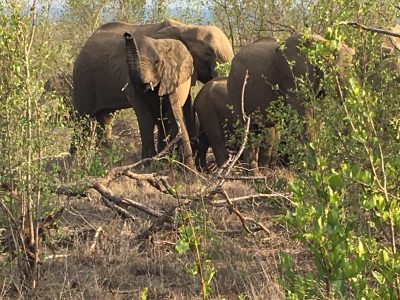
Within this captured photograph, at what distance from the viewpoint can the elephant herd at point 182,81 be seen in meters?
8.22

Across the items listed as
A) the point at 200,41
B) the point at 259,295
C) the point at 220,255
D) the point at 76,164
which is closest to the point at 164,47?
the point at 200,41

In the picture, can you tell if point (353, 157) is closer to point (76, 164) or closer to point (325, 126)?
point (325, 126)

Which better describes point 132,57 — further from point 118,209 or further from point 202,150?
point 118,209

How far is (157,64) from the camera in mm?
8766

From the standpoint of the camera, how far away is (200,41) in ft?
34.6

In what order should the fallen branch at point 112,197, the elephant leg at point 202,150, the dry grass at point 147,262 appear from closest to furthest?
the dry grass at point 147,262
the fallen branch at point 112,197
the elephant leg at point 202,150

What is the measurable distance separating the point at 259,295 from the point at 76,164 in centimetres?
393

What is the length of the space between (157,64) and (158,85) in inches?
11.2

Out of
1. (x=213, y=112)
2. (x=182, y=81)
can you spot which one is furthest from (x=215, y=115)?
(x=182, y=81)

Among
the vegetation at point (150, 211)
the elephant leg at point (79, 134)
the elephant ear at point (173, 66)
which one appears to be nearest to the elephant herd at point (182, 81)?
the elephant ear at point (173, 66)

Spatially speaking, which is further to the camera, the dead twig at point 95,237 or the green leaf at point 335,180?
the dead twig at point 95,237

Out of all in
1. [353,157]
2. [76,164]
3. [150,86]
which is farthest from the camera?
[150,86]

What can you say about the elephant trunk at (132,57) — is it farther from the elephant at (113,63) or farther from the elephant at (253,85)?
the elephant at (113,63)

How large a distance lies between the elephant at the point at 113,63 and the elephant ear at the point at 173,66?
73 centimetres
